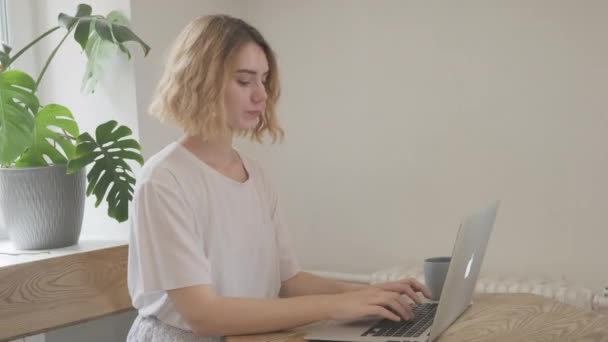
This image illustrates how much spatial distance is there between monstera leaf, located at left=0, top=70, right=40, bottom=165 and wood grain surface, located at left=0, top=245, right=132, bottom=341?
32 centimetres

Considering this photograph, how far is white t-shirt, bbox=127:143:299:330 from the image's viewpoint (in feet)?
5.24

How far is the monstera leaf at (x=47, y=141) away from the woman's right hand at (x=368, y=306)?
1.32 meters

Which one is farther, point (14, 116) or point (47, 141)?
point (47, 141)

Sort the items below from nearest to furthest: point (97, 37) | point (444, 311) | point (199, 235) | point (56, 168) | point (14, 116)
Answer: point (444, 311) < point (199, 235) < point (14, 116) < point (56, 168) < point (97, 37)

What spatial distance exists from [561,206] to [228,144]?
115cm

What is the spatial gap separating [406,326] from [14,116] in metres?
1.38

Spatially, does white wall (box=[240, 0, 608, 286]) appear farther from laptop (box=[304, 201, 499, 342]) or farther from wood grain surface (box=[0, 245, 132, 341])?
laptop (box=[304, 201, 499, 342])

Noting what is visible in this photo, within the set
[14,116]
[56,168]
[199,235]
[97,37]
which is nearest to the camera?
[199,235]

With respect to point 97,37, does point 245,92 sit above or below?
below

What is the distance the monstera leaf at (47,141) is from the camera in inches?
98.9

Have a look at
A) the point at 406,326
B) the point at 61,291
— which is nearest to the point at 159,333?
the point at 406,326

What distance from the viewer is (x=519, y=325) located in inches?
60.6

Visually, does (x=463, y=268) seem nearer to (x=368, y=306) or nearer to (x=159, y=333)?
(x=368, y=306)

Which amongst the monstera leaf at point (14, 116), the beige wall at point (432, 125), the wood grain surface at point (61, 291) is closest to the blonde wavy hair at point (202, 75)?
the monstera leaf at point (14, 116)
